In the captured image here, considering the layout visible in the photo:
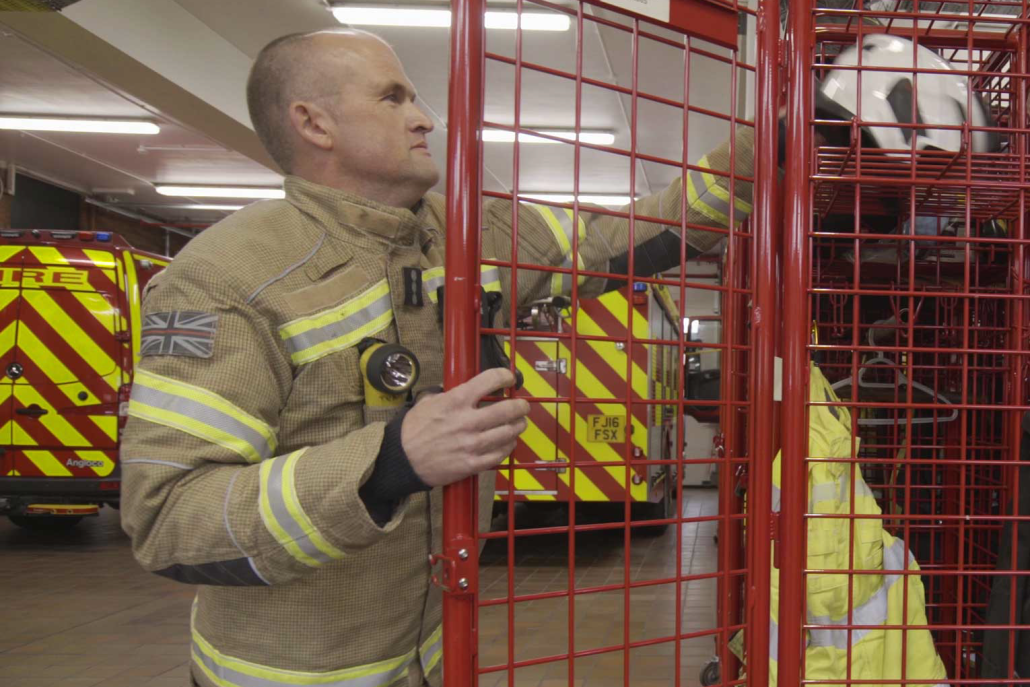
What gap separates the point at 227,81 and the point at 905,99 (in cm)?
734

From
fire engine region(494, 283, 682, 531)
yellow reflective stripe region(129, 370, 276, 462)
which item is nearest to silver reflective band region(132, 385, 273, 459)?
yellow reflective stripe region(129, 370, 276, 462)

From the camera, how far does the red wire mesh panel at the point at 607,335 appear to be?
121 centimetres

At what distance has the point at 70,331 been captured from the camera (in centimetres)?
699

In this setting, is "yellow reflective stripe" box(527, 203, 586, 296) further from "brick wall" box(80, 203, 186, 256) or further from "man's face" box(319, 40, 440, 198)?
"brick wall" box(80, 203, 186, 256)

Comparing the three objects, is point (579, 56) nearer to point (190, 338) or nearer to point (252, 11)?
point (190, 338)

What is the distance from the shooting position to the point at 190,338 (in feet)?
4.13

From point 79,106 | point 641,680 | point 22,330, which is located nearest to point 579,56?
point 641,680

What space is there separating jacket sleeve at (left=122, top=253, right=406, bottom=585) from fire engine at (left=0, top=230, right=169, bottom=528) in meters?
6.12

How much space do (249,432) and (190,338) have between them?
Answer: 16 cm

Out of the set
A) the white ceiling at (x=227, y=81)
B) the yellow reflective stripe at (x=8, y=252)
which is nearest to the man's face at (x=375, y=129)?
the white ceiling at (x=227, y=81)

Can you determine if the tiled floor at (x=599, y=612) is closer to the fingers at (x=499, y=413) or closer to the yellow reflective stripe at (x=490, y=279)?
the yellow reflective stripe at (x=490, y=279)

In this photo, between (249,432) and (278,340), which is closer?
(249,432)

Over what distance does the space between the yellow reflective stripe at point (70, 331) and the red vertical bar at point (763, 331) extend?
6.53m

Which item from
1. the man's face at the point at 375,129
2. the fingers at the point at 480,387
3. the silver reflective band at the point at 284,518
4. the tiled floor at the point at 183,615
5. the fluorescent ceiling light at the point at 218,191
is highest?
the fluorescent ceiling light at the point at 218,191
